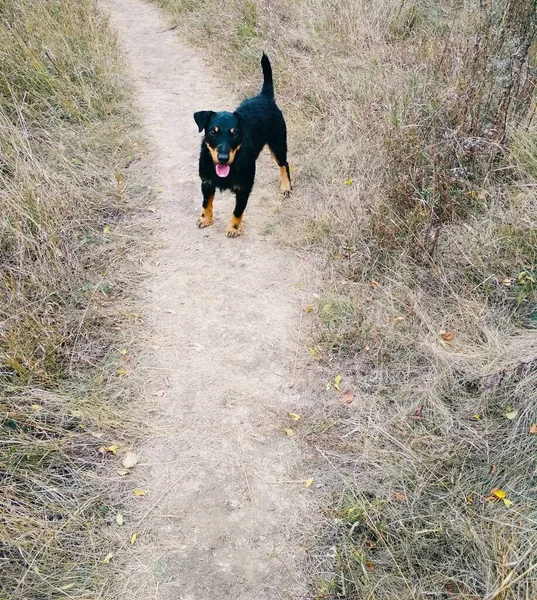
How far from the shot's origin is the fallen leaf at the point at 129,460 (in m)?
2.45

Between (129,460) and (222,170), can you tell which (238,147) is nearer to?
(222,170)

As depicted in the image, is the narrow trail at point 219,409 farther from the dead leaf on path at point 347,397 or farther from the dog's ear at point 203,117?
the dog's ear at point 203,117

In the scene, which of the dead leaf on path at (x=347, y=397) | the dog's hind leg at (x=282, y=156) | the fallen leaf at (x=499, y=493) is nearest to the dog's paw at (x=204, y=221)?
the dog's hind leg at (x=282, y=156)

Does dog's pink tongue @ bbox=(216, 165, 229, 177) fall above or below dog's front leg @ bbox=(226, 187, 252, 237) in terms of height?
above

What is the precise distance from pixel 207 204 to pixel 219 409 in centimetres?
193

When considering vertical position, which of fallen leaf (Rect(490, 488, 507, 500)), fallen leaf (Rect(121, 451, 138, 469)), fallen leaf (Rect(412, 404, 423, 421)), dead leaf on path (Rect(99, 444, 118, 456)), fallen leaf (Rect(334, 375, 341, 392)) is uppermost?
fallen leaf (Rect(490, 488, 507, 500))

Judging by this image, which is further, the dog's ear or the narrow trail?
the dog's ear

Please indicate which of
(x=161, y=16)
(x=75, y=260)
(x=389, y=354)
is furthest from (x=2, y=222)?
(x=161, y=16)

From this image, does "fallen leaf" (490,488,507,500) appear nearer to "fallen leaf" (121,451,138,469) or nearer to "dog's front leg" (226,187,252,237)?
"fallen leaf" (121,451,138,469)

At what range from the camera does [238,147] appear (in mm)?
3646

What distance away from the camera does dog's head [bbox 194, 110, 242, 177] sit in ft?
11.4

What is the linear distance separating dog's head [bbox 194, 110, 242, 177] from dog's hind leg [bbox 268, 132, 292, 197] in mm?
711

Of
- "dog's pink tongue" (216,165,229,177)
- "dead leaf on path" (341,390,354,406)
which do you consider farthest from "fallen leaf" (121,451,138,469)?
"dog's pink tongue" (216,165,229,177)

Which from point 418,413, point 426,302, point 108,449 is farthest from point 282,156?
point 108,449
